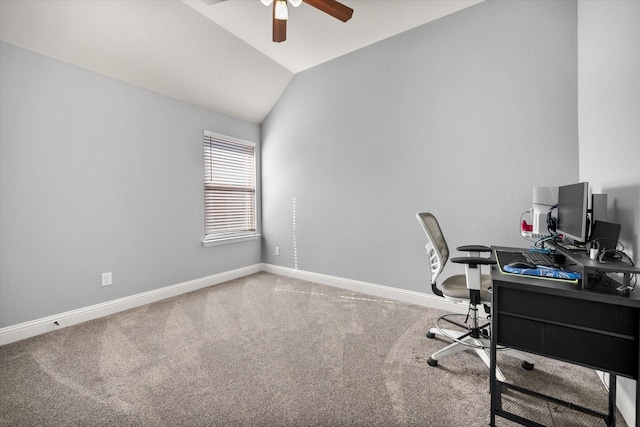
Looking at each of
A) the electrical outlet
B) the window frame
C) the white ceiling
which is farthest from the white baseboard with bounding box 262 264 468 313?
the white ceiling

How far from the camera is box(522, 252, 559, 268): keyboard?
1590 millimetres

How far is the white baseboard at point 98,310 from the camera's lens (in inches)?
91.3

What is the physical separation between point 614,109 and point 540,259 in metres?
0.98

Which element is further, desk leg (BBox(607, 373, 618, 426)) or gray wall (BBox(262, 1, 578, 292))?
gray wall (BBox(262, 1, 578, 292))

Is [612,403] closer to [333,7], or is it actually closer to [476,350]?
[476,350]

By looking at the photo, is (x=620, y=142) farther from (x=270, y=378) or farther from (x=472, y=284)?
(x=270, y=378)

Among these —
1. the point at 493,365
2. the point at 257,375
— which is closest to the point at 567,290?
the point at 493,365

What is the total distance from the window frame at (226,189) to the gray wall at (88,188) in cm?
11

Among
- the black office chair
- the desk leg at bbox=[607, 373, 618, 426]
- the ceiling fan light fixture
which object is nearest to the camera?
the desk leg at bbox=[607, 373, 618, 426]

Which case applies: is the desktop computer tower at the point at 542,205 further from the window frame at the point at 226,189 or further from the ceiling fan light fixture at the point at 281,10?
→ the window frame at the point at 226,189

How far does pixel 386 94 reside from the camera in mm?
3209

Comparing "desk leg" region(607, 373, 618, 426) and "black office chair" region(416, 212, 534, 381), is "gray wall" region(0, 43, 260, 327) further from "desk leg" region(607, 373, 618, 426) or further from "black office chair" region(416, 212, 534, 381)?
"desk leg" region(607, 373, 618, 426)

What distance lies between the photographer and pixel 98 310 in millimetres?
2785

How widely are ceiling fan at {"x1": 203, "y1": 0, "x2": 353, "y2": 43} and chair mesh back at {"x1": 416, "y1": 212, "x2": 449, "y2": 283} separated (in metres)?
Answer: 1.73
